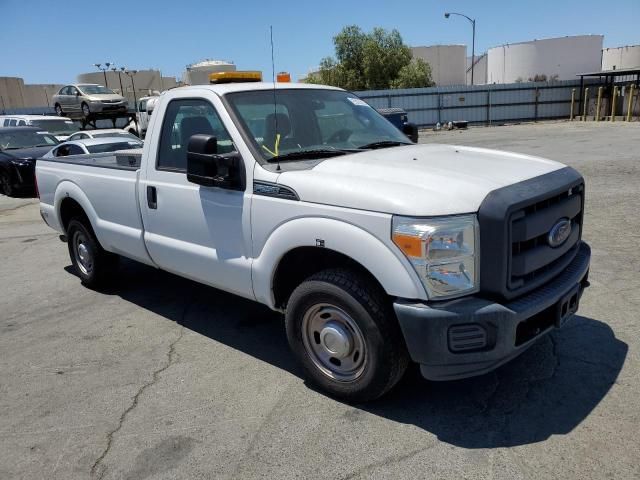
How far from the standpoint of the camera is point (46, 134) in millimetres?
15805

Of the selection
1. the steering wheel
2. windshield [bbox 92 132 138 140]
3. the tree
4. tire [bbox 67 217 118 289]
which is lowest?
tire [bbox 67 217 118 289]

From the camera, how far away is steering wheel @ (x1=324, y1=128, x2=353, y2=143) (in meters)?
4.12

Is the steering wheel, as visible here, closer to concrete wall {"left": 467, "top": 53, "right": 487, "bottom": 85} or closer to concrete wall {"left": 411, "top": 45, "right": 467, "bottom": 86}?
concrete wall {"left": 411, "top": 45, "right": 467, "bottom": 86}

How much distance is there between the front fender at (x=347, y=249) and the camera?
2.86m

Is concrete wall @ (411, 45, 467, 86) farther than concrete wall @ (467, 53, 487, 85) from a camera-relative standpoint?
No

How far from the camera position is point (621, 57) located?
71.6 meters

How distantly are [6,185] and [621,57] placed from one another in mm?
77740

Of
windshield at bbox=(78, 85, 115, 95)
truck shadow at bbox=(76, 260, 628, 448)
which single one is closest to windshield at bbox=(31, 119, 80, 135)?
windshield at bbox=(78, 85, 115, 95)

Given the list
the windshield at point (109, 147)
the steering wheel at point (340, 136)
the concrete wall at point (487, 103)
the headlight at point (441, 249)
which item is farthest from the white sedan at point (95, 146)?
the concrete wall at point (487, 103)

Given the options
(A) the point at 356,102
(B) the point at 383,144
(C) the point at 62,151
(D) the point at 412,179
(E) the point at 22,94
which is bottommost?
(C) the point at 62,151

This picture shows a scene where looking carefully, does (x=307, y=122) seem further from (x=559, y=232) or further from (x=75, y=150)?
(x=75, y=150)

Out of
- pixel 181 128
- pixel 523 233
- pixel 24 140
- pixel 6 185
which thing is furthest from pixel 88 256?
pixel 24 140

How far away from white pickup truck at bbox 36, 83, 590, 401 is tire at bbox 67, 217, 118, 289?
112 cm

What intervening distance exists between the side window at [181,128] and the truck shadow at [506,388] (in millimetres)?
1496
